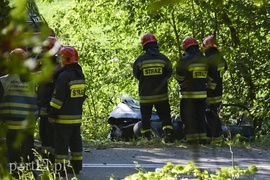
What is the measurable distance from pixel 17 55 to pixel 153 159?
8.60 metres

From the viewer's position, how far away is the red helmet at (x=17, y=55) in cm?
145

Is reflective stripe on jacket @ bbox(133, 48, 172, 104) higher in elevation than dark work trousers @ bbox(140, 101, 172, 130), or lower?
higher

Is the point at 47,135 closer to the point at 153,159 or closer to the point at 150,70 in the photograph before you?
the point at 153,159

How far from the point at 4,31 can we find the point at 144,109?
10366mm

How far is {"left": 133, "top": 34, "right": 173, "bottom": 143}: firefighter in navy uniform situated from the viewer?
11164mm

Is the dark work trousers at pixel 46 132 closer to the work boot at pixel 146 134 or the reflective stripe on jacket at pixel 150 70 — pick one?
the reflective stripe on jacket at pixel 150 70


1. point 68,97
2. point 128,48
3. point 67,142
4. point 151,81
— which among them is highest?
point 128,48

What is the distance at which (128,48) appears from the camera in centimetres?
1888

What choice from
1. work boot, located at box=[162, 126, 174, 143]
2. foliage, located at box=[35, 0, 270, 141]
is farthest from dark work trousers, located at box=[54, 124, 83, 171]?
foliage, located at box=[35, 0, 270, 141]

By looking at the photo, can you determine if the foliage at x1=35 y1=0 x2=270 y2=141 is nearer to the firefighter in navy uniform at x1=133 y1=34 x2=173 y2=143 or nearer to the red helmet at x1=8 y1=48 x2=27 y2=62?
the firefighter in navy uniform at x1=133 y1=34 x2=173 y2=143

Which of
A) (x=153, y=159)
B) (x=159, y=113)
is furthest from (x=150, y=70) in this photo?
(x=153, y=159)

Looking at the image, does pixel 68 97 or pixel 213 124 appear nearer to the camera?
pixel 68 97

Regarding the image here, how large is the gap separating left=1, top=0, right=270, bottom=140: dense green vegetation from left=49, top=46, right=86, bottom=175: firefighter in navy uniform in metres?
4.48

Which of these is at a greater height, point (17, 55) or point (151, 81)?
point (151, 81)
